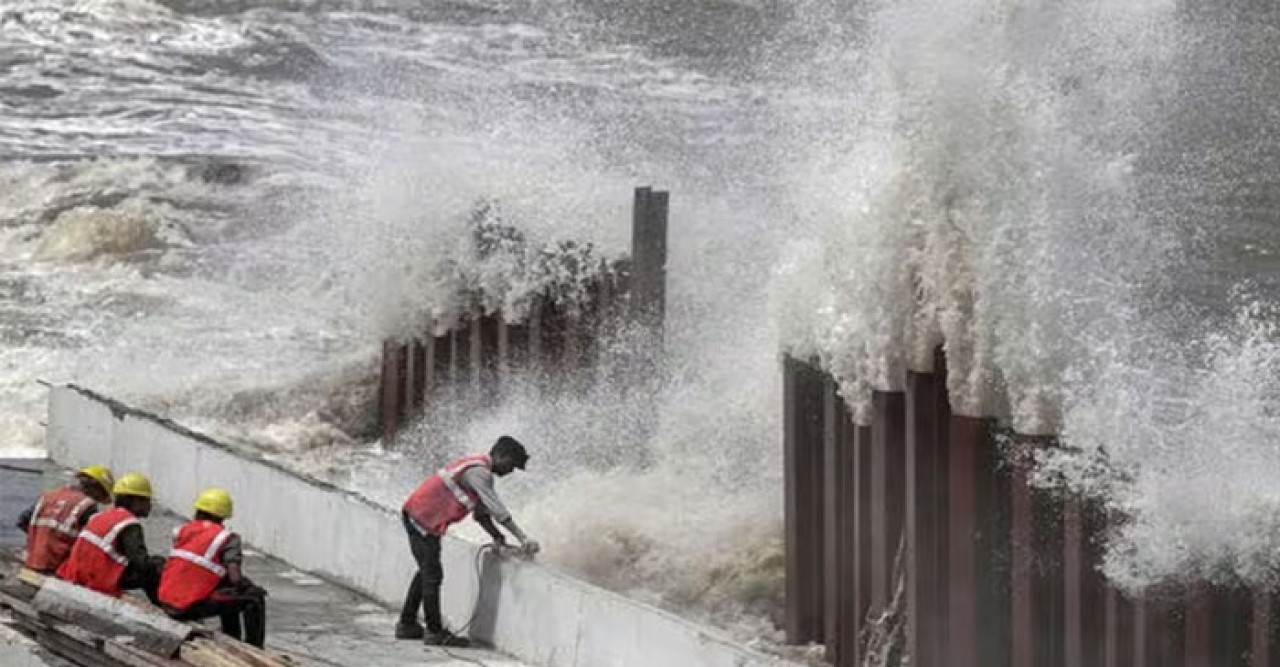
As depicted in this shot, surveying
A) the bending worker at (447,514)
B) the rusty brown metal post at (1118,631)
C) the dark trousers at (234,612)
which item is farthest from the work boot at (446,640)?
the rusty brown metal post at (1118,631)

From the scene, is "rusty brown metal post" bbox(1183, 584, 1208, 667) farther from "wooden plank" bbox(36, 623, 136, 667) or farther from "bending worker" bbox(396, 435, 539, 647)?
"wooden plank" bbox(36, 623, 136, 667)

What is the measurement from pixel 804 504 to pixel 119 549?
365 cm

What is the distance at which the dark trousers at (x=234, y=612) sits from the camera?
43.8 feet

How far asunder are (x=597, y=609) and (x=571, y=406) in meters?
6.71

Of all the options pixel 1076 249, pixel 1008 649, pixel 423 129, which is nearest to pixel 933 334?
pixel 1076 249

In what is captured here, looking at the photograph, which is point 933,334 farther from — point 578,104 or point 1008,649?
point 578,104

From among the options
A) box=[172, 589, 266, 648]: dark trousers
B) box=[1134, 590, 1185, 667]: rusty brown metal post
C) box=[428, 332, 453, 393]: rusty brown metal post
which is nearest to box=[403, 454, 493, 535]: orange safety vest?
box=[172, 589, 266, 648]: dark trousers

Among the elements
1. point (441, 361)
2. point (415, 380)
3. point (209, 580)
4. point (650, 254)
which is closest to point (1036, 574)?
point (209, 580)

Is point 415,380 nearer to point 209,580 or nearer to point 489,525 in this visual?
point 489,525

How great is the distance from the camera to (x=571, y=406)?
2003 cm

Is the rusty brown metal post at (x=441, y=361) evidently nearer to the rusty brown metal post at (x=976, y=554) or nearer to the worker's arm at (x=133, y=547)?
the worker's arm at (x=133, y=547)

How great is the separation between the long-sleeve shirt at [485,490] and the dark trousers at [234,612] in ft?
4.69

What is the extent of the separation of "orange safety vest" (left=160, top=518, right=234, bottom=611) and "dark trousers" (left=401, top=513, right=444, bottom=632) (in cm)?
152

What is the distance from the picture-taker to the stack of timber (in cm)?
1265
